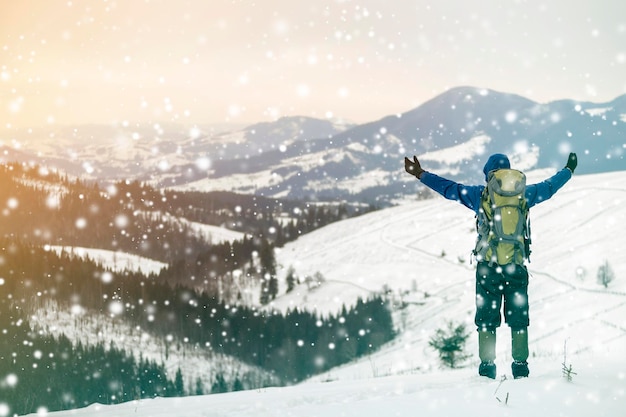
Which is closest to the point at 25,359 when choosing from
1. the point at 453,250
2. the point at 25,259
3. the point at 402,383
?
the point at 25,259

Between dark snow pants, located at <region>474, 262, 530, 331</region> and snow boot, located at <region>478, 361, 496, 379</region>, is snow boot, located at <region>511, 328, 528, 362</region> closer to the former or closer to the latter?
dark snow pants, located at <region>474, 262, 530, 331</region>

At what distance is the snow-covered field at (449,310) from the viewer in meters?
5.02

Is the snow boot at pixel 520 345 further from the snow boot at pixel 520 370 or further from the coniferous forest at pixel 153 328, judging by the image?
the coniferous forest at pixel 153 328

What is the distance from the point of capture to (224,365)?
122 metres

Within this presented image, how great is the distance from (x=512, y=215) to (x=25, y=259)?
616 feet

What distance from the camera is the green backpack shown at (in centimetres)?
672

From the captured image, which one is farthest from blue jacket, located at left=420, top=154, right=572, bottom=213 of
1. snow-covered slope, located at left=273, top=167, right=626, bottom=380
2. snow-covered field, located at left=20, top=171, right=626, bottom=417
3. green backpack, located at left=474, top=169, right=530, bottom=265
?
snow-covered slope, located at left=273, top=167, right=626, bottom=380

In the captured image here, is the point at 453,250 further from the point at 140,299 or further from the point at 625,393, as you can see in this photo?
the point at 625,393

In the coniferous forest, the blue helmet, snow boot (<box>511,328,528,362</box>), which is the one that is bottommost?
the coniferous forest

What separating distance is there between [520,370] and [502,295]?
1012 mm

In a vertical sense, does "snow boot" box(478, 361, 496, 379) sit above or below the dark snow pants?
below

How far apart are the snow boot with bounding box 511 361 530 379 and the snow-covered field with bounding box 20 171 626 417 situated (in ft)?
0.50

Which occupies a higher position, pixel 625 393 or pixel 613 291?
pixel 625 393

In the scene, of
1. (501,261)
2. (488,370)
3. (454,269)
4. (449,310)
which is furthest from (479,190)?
(454,269)
